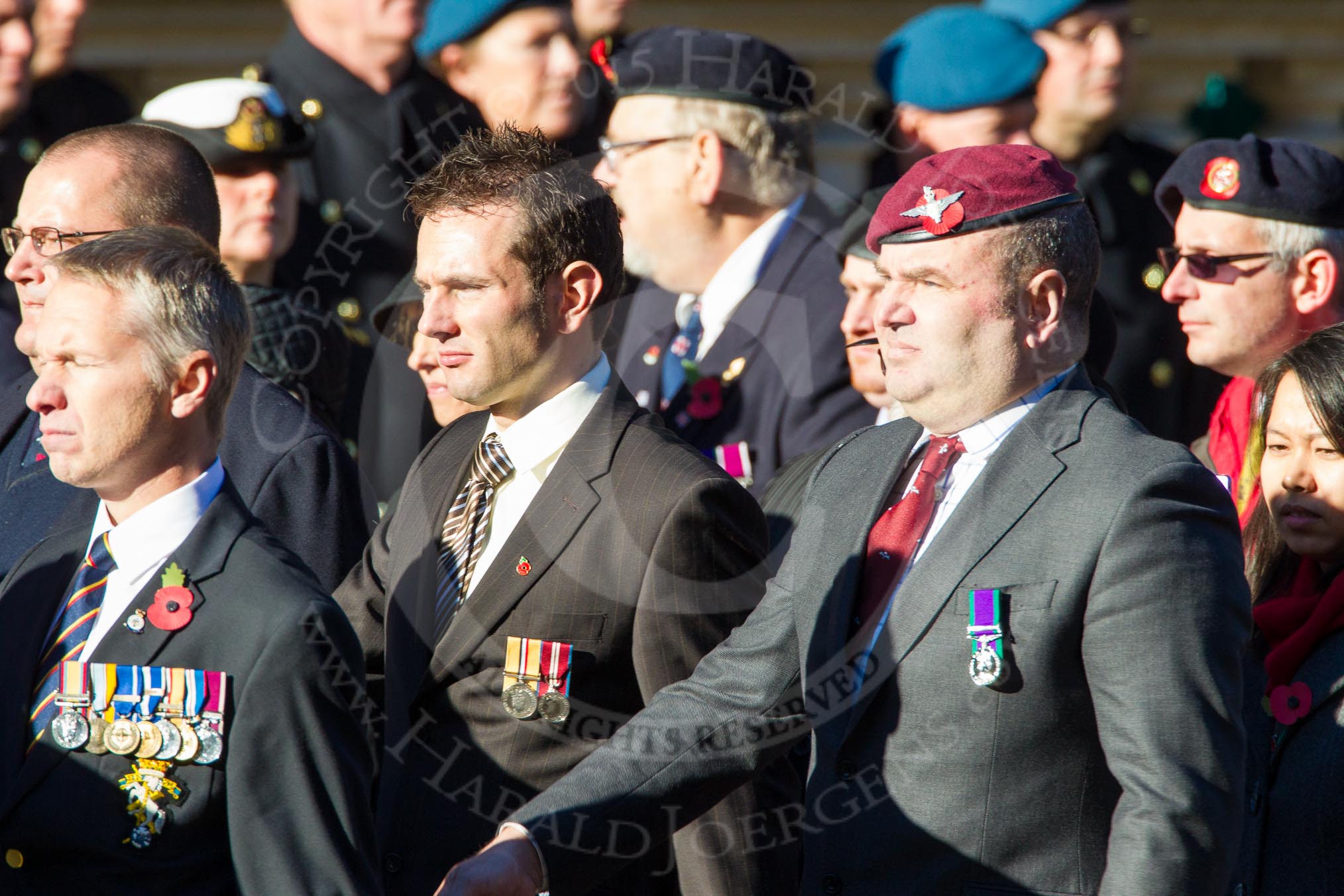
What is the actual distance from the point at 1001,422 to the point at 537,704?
3.23 ft

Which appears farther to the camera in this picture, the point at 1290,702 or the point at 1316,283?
the point at 1316,283

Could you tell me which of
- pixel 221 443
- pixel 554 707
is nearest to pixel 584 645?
pixel 554 707

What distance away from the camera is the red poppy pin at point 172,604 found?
2691 millimetres

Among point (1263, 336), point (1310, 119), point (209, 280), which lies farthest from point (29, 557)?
point (1310, 119)

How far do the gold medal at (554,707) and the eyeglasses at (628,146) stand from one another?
2244mm

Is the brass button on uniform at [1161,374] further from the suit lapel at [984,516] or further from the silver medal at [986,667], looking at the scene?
the silver medal at [986,667]

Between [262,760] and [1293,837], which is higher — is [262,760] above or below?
above

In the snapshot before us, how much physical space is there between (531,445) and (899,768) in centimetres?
104

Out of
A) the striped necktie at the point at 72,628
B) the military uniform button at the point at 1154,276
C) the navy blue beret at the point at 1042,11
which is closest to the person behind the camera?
the striped necktie at the point at 72,628

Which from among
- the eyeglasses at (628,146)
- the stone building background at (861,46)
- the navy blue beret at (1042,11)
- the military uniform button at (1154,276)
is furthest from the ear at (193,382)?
the stone building background at (861,46)

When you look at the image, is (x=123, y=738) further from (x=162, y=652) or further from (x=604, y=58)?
(x=604, y=58)

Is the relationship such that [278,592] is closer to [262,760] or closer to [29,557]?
[262,760]

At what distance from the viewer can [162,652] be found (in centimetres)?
268

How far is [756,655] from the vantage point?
3006mm
